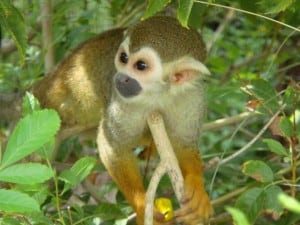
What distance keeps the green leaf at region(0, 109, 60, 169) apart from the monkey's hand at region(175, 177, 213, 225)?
1122mm

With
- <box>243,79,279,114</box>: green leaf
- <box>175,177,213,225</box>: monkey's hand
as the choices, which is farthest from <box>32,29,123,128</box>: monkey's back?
<box>243,79,279,114</box>: green leaf

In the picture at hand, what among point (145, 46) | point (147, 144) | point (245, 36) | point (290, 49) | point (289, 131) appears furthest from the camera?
point (245, 36)

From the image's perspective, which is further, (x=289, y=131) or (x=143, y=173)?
(x=143, y=173)

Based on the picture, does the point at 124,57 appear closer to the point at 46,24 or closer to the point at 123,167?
the point at 123,167

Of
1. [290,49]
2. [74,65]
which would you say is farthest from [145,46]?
[290,49]

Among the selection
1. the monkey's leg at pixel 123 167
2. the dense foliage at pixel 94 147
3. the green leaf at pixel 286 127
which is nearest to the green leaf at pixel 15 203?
the dense foliage at pixel 94 147

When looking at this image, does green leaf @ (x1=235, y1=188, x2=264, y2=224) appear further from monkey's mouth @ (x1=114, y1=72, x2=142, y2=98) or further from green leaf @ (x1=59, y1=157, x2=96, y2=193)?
monkey's mouth @ (x1=114, y1=72, x2=142, y2=98)

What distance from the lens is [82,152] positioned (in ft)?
11.3

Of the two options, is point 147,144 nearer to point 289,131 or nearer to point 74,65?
point 74,65

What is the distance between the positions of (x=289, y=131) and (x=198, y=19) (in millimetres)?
881

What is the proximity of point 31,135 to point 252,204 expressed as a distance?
83 cm

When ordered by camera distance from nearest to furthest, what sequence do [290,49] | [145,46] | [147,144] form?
[145,46] → [147,144] → [290,49]

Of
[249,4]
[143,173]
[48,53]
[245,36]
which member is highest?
[249,4]

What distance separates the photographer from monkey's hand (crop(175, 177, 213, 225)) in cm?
244
